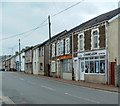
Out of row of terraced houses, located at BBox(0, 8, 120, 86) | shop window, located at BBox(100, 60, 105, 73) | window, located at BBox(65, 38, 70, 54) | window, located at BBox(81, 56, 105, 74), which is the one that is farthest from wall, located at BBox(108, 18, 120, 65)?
window, located at BBox(65, 38, 70, 54)

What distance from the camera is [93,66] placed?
24.8 m

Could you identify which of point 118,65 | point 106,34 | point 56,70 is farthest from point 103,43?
point 56,70

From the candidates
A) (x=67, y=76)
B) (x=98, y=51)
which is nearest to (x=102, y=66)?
(x=98, y=51)

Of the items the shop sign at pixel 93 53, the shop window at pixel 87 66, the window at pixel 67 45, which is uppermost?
the window at pixel 67 45

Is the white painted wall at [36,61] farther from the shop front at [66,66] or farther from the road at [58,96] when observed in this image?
the road at [58,96]

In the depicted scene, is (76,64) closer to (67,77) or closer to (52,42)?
(67,77)

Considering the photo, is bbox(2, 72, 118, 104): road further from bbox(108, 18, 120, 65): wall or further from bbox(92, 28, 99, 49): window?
bbox(92, 28, 99, 49): window

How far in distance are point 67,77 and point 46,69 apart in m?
12.1

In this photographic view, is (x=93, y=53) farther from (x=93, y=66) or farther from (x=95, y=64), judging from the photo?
(x=93, y=66)

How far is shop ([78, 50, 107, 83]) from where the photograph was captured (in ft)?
75.4

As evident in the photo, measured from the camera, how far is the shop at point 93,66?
22980 mm

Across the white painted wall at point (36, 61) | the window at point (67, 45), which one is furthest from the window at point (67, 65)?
the white painted wall at point (36, 61)

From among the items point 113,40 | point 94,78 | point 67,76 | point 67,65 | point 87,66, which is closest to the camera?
point 113,40

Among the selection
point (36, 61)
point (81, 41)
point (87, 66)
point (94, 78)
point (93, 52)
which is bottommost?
point (94, 78)
